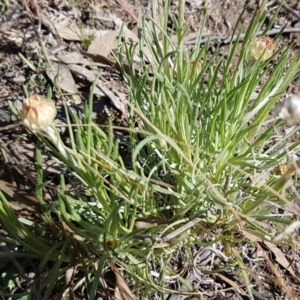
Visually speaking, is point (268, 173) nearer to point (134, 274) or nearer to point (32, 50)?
point (134, 274)

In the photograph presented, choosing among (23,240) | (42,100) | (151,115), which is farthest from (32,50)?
(42,100)

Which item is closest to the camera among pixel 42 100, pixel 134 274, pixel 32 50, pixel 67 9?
pixel 42 100

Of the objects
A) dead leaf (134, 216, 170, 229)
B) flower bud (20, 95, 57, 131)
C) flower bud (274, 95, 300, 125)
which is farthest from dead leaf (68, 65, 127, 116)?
flower bud (274, 95, 300, 125)

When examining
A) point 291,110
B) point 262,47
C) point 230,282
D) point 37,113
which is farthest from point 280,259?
point 37,113

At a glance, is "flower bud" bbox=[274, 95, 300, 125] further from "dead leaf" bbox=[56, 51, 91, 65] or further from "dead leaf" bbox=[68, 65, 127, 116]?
"dead leaf" bbox=[56, 51, 91, 65]

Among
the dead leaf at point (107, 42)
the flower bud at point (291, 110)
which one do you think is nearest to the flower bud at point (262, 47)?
the flower bud at point (291, 110)

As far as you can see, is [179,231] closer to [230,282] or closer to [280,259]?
[230,282]
